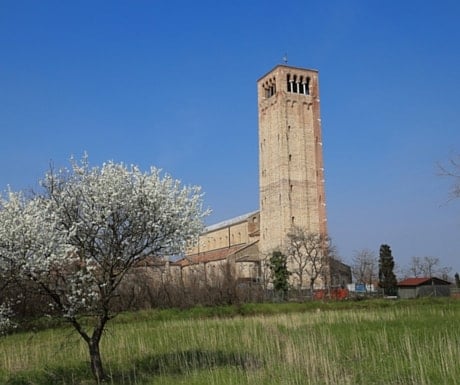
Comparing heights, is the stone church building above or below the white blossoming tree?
above

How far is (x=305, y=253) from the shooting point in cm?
6581

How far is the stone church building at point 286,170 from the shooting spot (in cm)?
6881

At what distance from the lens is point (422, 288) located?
65938mm

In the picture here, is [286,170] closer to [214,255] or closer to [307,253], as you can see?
[307,253]

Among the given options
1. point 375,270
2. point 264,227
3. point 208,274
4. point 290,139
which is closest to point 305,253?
point 264,227

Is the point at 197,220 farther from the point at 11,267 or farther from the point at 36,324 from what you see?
the point at 36,324

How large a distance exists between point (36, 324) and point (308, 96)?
192 ft

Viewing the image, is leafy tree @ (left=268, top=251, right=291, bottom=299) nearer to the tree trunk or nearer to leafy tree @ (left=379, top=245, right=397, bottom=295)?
leafy tree @ (left=379, top=245, right=397, bottom=295)

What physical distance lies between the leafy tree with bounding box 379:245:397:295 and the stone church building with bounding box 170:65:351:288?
4.89m

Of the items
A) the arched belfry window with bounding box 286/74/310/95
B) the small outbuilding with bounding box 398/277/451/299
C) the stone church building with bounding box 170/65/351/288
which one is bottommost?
the small outbuilding with bounding box 398/277/451/299

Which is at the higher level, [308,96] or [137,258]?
[308,96]

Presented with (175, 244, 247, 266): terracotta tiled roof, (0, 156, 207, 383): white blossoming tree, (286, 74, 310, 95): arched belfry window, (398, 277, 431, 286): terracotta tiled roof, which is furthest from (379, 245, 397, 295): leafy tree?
(0, 156, 207, 383): white blossoming tree

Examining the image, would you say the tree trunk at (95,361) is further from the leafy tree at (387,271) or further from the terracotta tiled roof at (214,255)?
the terracotta tiled roof at (214,255)

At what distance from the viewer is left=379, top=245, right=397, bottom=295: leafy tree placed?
65438mm
